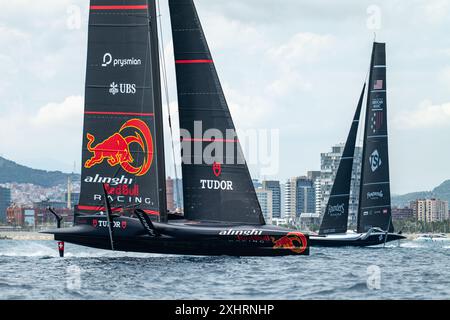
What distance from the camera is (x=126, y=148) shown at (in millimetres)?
37062


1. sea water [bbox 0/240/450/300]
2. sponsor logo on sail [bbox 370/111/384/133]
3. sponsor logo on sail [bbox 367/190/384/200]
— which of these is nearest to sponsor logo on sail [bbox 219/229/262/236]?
sea water [bbox 0/240/450/300]

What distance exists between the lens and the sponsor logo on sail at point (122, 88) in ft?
121

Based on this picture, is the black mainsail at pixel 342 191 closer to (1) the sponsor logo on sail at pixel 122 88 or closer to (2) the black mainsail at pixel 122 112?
(2) the black mainsail at pixel 122 112

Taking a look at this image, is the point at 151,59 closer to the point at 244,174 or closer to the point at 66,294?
the point at 244,174

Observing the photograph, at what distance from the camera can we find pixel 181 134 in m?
37.4

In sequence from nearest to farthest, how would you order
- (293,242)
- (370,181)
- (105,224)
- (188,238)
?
(188,238)
(105,224)
(293,242)
(370,181)

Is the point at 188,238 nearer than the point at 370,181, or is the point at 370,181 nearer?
the point at 188,238

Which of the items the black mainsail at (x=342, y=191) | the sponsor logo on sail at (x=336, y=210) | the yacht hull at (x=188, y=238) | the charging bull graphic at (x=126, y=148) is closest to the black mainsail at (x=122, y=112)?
the charging bull graphic at (x=126, y=148)

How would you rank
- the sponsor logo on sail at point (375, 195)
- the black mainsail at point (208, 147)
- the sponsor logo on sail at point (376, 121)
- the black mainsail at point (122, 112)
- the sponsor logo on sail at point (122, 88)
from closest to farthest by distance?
the sponsor logo on sail at point (122, 88)
the black mainsail at point (122, 112)
the black mainsail at point (208, 147)
the sponsor logo on sail at point (376, 121)
the sponsor logo on sail at point (375, 195)

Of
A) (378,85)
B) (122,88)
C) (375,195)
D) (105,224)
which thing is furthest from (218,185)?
(378,85)

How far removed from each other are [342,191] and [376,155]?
3.22 m

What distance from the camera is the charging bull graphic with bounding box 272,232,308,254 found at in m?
36.2

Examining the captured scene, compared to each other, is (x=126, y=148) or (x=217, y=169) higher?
(x=126, y=148)

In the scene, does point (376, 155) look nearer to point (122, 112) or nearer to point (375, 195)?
point (375, 195)
